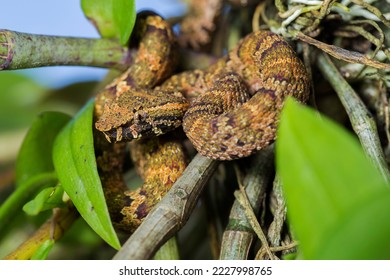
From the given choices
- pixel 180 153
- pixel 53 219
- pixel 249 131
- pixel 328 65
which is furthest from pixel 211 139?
pixel 53 219

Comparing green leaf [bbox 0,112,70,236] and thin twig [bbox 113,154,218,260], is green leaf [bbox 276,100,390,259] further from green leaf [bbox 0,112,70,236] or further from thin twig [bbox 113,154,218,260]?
green leaf [bbox 0,112,70,236]

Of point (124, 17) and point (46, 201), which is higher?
point (124, 17)

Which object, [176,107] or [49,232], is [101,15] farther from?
[49,232]

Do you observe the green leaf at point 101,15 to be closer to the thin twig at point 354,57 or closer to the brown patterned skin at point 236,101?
the brown patterned skin at point 236,101

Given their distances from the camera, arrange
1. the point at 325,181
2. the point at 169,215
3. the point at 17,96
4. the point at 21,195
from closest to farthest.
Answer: the point at 325,181 → the point at 169,215 → the point at 21,195 → the point at 17,96

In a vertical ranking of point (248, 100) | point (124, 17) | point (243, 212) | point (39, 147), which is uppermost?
point (124, 17)

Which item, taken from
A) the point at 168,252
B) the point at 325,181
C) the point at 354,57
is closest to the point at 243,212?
the point at 168,252

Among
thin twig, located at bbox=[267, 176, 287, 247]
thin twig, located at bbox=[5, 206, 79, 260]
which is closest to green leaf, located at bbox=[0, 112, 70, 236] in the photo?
thin twig, located at bbox=[5, 206, 79, 260]
